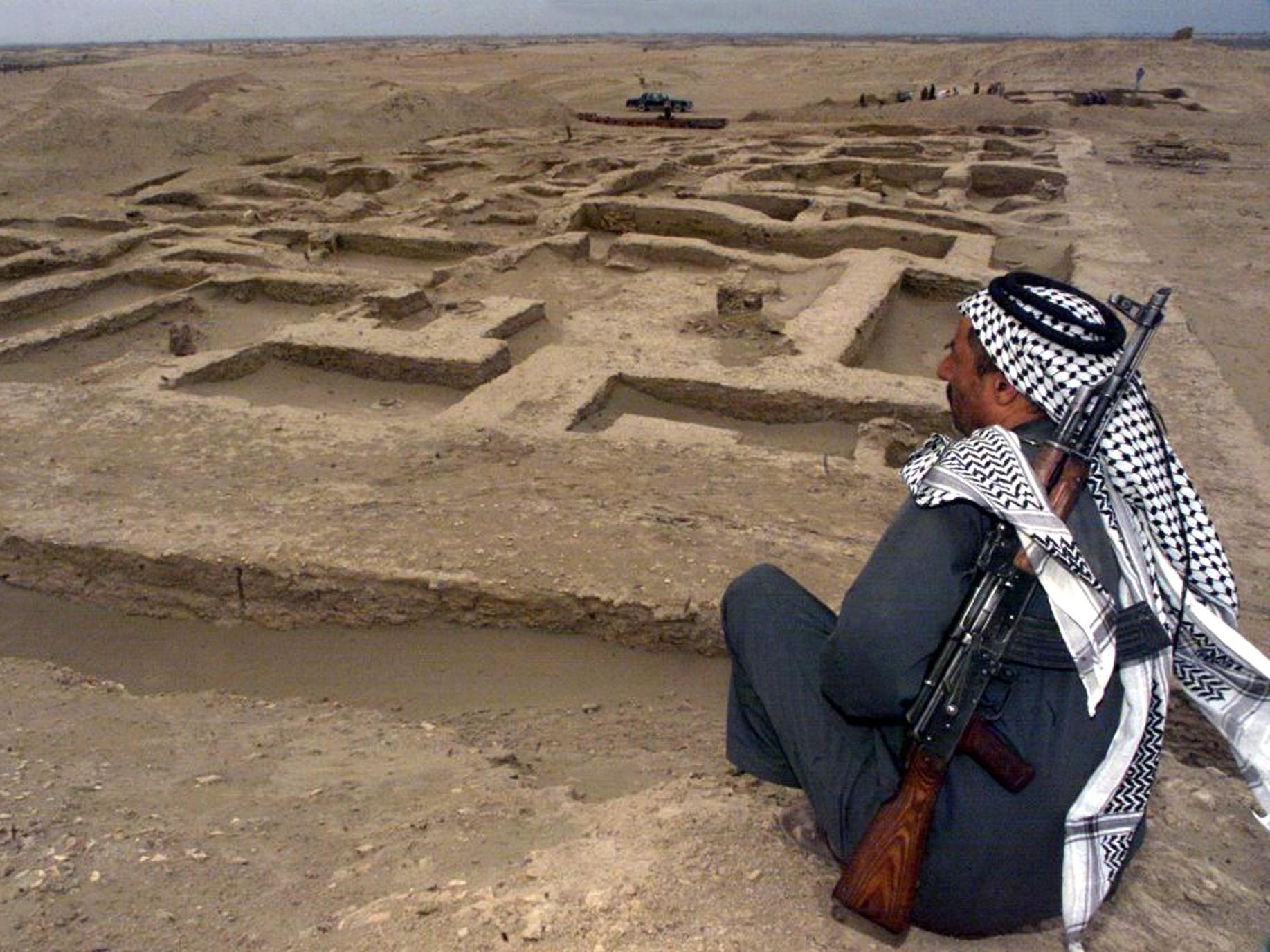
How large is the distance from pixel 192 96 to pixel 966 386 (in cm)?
2136

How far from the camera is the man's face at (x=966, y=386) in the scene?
1878mm

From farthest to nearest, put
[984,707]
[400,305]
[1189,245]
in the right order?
[1189,245]
[400,305]
[984,707]

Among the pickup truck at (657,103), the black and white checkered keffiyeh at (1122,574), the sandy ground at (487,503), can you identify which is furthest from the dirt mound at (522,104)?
the black and white checkered keffiyeh at (1122,574)

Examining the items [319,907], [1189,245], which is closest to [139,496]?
[319,907]

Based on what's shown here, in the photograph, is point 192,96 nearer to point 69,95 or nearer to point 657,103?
point 69,95

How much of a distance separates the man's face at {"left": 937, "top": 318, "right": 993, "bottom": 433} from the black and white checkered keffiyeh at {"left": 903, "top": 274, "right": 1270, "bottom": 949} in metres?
0.05

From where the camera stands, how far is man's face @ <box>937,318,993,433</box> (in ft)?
6.16

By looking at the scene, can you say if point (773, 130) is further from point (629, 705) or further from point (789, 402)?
point (629, 705)

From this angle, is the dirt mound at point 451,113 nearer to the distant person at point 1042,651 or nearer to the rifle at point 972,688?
the distant person at point 1042,651

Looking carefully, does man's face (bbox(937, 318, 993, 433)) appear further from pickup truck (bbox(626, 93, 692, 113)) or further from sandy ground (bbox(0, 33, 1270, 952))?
pickup truck (bbox(626, 93, 692, 113))

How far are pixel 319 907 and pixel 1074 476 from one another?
170 cm

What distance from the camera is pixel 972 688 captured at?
1575 millimetres

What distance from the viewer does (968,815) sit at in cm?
162

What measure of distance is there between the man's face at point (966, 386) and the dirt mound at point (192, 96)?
18.9 m
